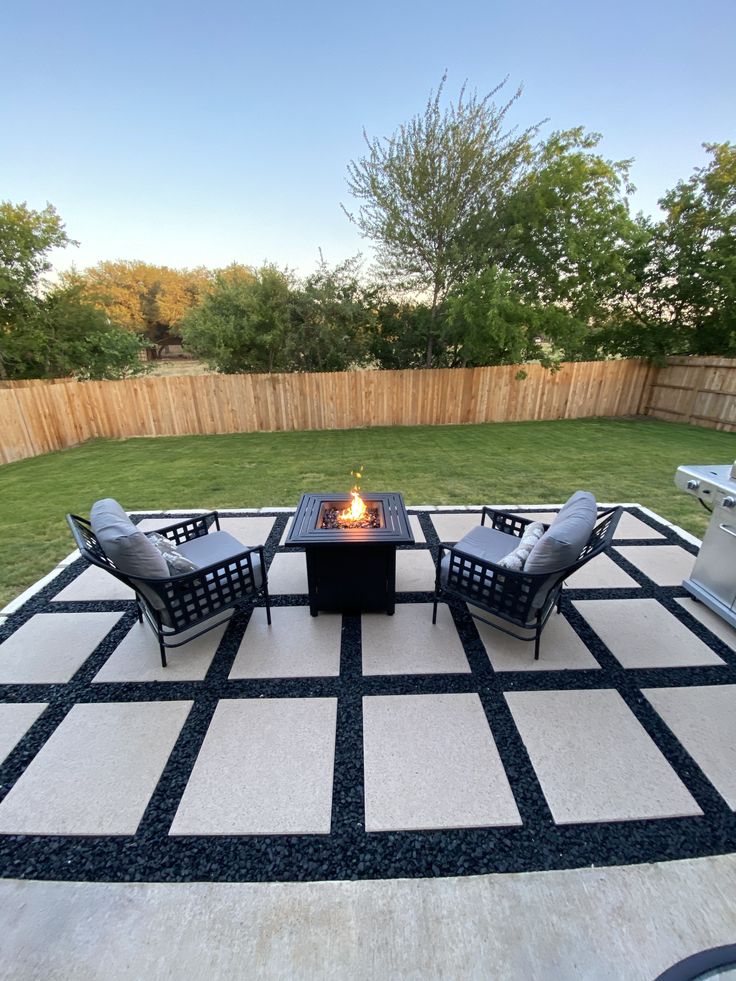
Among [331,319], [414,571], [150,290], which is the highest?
[150,290]

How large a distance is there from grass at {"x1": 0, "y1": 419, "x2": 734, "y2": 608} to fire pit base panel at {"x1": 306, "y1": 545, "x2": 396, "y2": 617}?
2293 millimetres

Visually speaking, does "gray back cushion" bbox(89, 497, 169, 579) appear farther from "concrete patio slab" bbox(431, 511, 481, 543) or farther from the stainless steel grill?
the stainless steel grill

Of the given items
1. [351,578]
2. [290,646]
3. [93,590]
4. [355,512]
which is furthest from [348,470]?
[290,646]

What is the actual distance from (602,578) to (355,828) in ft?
8.79

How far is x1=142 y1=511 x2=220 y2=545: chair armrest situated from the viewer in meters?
3.12

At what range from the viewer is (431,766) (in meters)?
1.87

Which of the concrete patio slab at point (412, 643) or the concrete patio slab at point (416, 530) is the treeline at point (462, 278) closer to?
the concrete patio slab at point (416, 530)

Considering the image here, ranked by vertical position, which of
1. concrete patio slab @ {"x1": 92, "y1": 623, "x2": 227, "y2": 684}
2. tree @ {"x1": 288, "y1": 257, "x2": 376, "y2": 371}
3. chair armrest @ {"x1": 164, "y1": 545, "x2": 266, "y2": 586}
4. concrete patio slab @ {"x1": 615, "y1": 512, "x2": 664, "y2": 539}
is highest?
tree @ {"x1": 288, "y1": 257, "x2": 376, "y2": 371}

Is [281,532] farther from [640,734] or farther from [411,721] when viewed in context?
[640,734]

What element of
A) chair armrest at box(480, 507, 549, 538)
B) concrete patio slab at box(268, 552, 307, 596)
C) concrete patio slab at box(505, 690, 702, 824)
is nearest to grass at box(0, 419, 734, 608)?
concrete patio slab at box(268, 552, 307, 596)

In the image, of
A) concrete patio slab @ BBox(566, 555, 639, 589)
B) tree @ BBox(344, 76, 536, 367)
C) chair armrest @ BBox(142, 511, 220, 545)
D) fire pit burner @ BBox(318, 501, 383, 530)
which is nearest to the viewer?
fire pit burner @ BBox(318, 501, 383, 530)

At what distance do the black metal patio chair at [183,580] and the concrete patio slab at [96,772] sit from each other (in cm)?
40

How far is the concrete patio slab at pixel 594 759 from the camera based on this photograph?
1701 millimetres

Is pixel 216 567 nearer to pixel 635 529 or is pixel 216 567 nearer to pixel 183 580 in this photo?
pixel 183 580
